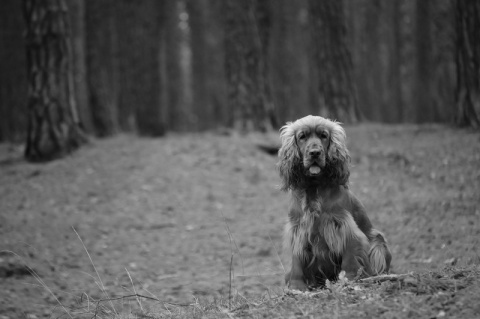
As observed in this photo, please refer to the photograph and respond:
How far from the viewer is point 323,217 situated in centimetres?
468

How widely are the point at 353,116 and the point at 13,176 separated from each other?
28.8 ft

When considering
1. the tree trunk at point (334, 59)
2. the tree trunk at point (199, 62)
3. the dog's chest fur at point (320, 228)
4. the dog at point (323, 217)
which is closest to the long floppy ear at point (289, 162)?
the dog at point (323, 217)

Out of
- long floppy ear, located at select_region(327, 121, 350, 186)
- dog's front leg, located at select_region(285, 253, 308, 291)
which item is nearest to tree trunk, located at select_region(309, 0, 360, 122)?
long floppy ear, located at select_region(327, 121, 350, 186)

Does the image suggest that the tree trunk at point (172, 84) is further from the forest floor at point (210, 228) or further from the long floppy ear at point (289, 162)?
the long floppy ear at point (289, 162)

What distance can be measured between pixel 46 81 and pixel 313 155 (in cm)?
800

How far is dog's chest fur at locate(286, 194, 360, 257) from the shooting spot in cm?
460

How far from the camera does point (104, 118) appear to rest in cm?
1638

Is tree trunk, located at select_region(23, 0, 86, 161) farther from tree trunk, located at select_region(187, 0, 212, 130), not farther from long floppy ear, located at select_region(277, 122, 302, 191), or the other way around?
tree trunk, located at select_region(187, 0, 212, 130)

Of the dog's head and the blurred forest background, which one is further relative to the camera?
the blurred forest background

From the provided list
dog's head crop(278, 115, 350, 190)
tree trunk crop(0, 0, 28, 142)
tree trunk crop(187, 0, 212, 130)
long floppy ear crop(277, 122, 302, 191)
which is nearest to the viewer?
dog's head crop(278, 115, 350, 190)

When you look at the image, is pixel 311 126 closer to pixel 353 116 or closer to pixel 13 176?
pixel 13 176

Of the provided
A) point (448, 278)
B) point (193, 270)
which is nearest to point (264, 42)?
point (193, 270)

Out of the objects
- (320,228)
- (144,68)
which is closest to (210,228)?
(320,228)

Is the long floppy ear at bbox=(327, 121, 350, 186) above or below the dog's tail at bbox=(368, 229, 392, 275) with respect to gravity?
above
